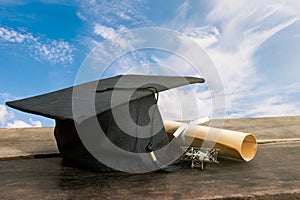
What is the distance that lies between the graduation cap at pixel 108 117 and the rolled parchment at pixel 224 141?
129 millimetres

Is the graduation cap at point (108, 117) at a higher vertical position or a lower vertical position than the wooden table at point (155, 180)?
higher

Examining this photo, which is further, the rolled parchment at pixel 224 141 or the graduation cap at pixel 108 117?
the rolled parchment at pixel 224 141

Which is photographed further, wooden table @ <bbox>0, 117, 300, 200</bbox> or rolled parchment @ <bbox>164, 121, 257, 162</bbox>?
rolled parchment @ <bbox>164, 121, 257, 162</bbox>

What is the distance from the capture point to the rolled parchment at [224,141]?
3.08 feet

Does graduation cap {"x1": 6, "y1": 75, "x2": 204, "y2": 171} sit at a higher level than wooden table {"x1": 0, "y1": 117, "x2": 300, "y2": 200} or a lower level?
higher

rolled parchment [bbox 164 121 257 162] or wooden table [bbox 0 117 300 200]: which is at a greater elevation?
rolled parchment [bbox 164 121 257 162]

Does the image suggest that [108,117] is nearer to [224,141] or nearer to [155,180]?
[155,180]

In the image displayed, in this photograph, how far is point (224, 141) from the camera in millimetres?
953

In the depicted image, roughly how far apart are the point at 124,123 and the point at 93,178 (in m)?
0.15

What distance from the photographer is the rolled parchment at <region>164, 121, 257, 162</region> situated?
3.08 ft

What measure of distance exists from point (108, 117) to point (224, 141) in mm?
347

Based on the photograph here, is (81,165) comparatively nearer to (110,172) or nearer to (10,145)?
(110,172)

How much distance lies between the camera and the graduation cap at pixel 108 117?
81 centimetres

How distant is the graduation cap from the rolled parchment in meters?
0.13
